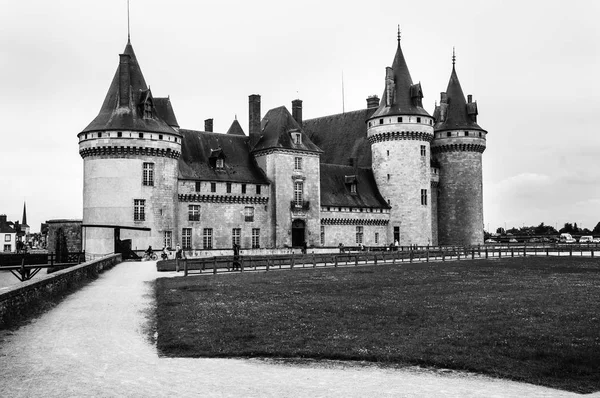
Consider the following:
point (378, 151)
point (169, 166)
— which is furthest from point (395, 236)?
point (169, 166)

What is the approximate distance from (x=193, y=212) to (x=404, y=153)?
22.7 m

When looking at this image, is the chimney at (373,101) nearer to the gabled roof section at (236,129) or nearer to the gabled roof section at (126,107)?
the gabled roof section at (236,129)

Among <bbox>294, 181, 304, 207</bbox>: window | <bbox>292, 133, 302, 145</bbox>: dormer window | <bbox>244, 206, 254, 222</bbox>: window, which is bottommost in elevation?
<bbox>244, 206, 254, 222</bbox>: window

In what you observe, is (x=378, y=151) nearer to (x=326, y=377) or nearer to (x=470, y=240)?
(x=470, y=240)

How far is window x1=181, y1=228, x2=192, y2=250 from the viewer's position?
55.8 m

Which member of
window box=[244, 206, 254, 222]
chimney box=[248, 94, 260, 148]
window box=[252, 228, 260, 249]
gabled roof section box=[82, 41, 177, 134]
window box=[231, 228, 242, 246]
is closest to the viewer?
gabled roof section box=[82, 41, 177, 134]

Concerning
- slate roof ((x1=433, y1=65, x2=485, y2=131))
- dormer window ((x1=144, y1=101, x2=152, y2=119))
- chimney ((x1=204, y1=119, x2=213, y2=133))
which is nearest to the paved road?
dormer window ((x1=144, y1=101, x2=152, y2=119))

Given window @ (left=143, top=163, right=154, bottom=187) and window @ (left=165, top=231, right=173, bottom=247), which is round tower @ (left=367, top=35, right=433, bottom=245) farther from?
window @ (left=143, top=163, right=154, bottom=187)

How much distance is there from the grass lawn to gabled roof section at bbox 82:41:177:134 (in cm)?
2650

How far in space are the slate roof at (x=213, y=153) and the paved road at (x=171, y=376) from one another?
4231 cm

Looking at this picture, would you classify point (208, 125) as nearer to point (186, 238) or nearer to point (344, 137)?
point (344, 137)

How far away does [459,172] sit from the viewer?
238 feet

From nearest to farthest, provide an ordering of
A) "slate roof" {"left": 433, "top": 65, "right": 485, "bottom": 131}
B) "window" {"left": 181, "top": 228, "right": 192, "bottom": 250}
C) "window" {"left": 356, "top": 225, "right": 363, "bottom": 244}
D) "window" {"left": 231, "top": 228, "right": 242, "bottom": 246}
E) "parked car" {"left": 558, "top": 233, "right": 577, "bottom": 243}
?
"window" {"left": 181, "top": 228, "right": 192, "bottom": 250}
"window" {"left": 231, "top": 228, "right": 242, "bottom": 246}
"window" {"left": 356, "top": 225, "right": 363, "bottom": 244}
"slate roof" {"left": 433, "top": 65, "right": 485, "bottom": 131}
"parked car" {"left": 558, "top": 233, "right": 577, "bottom": 243}

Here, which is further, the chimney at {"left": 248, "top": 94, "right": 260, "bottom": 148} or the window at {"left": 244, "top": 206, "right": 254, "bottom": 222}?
the chimney at {"left": 248, "top": 94, "right": 260, "bottom": 148}
